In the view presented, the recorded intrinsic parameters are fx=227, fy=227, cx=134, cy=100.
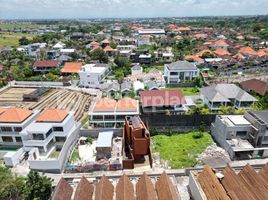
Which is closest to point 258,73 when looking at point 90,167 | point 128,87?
point 128,87

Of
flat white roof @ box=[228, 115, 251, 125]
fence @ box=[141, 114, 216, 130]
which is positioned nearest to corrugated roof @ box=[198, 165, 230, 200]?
flat white roof @ box=[228, 115, 251, 125]

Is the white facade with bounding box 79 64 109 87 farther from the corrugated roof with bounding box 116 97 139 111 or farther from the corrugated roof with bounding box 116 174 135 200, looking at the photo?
the corrugated roof with bounding box 116 174 135 200

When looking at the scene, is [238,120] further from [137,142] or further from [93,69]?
[93,69]

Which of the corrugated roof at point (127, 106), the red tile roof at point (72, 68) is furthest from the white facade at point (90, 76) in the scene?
the corrugated roof at point (127, 106)

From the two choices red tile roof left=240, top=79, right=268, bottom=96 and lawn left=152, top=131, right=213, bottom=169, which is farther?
red tile roof left=240, top=79, right=268, bottom=96

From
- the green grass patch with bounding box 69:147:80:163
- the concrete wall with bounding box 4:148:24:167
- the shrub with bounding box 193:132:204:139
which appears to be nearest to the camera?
the concrete wall with bounding box 4:148:24:167

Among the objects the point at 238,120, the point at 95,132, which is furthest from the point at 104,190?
the point at 238,120
